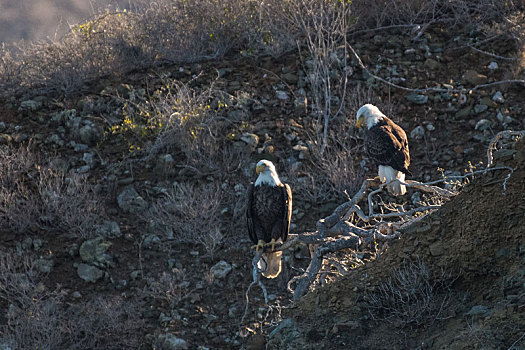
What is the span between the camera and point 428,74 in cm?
1170

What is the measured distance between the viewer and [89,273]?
28.5 feet

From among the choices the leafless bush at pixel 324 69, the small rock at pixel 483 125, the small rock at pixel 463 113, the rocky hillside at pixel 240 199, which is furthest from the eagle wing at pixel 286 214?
the small rock at pixel 463 113

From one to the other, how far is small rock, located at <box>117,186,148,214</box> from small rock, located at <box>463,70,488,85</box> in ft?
18.9

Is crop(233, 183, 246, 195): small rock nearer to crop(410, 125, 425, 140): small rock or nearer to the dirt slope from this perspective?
crop(410, 125, 425, 140): small rock

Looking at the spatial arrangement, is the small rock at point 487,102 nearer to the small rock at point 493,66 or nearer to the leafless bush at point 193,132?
the small rock at point 493,66

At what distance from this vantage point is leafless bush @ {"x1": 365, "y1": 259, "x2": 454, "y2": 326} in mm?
4559

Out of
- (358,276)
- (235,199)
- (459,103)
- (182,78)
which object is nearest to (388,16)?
(459,103)

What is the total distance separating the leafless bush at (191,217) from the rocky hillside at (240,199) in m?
0.03

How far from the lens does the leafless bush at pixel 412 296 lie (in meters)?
4.56

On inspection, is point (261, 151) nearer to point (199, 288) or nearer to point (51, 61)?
point (199, 288)

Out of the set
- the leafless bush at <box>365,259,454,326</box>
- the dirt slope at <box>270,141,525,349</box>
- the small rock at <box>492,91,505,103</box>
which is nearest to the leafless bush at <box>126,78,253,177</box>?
the small rock at <box>492,91,505,103</box>

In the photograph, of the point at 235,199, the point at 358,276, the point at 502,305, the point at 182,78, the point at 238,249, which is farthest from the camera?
the point at 182,78

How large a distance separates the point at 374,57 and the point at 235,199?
4.13 metres

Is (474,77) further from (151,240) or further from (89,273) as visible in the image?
(89,273)
